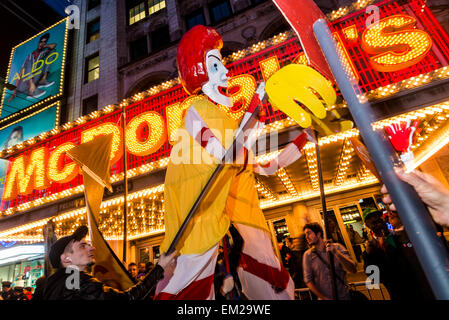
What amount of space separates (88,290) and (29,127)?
17.1 m

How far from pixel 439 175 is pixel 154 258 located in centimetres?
1310

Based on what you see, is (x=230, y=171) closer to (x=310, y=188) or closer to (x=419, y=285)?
(x=419, y=285)

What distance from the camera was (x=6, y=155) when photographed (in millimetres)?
9461

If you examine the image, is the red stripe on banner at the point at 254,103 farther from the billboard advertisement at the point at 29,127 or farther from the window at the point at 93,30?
the window at the point at 93,30

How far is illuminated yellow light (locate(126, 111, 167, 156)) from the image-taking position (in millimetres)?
6773

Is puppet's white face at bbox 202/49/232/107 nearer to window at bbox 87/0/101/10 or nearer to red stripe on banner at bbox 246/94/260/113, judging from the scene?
red stripe on banner at bbox 246/94/260/113

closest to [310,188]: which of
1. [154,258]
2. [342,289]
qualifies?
[342,289]

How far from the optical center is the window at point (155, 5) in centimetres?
1520

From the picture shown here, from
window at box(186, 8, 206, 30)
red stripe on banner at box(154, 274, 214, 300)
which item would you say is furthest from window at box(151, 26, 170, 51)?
red stripe on banner at box(154, 274, 214, 300)

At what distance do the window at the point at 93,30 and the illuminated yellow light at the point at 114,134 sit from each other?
462 inches

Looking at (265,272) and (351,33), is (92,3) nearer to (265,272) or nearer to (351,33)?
(351,33)

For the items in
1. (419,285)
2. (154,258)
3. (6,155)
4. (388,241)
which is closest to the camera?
(419,285)

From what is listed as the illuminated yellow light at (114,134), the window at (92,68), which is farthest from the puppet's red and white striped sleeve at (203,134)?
the window at (92,68)

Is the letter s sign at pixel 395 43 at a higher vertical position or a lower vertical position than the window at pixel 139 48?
lower
